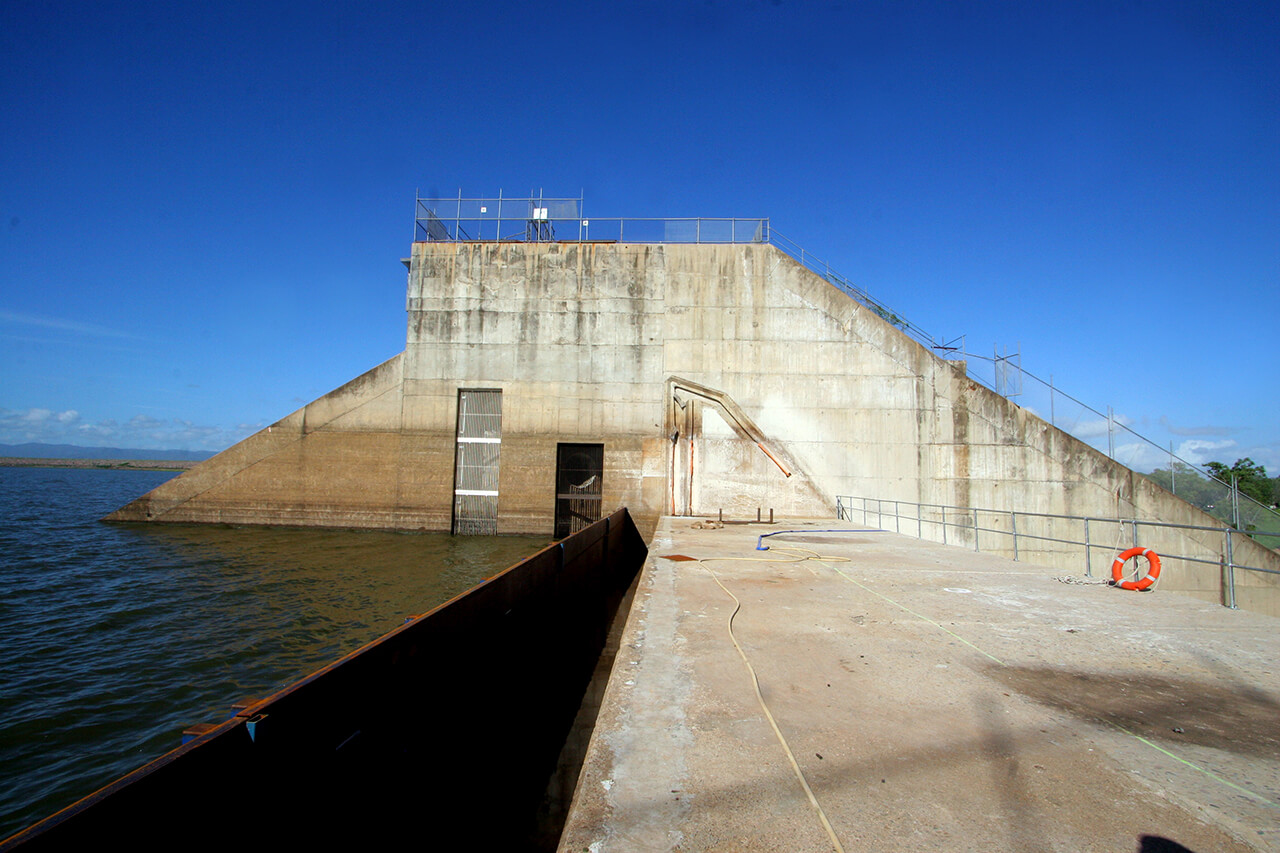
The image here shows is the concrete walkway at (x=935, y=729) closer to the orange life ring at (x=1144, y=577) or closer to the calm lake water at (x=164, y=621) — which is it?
the orange life ring at (x=1144, y=577)

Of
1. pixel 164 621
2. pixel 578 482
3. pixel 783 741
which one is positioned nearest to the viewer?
pixel 783 741

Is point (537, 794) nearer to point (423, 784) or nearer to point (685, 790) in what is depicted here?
point (423, 784)

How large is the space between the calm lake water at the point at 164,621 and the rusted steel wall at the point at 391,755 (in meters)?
3.22

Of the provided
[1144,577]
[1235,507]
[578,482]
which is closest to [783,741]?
[1144,577]

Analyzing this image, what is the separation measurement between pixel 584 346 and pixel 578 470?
4.14 m

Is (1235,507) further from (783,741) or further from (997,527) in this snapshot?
(783,741)

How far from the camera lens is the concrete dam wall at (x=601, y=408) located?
19.9 m

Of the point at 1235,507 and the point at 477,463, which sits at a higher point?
the point at 477,463

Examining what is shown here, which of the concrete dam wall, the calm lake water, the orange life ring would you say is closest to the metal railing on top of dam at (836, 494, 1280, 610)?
the concrete dam wall

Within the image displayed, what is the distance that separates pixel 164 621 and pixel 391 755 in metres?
9.48

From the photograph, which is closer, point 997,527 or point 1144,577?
point 1144,577

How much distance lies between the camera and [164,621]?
1056cm

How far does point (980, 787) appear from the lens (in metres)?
2.90

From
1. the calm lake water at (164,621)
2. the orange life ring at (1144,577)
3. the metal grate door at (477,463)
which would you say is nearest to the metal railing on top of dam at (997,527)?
the orange life ring at (1144,577)
